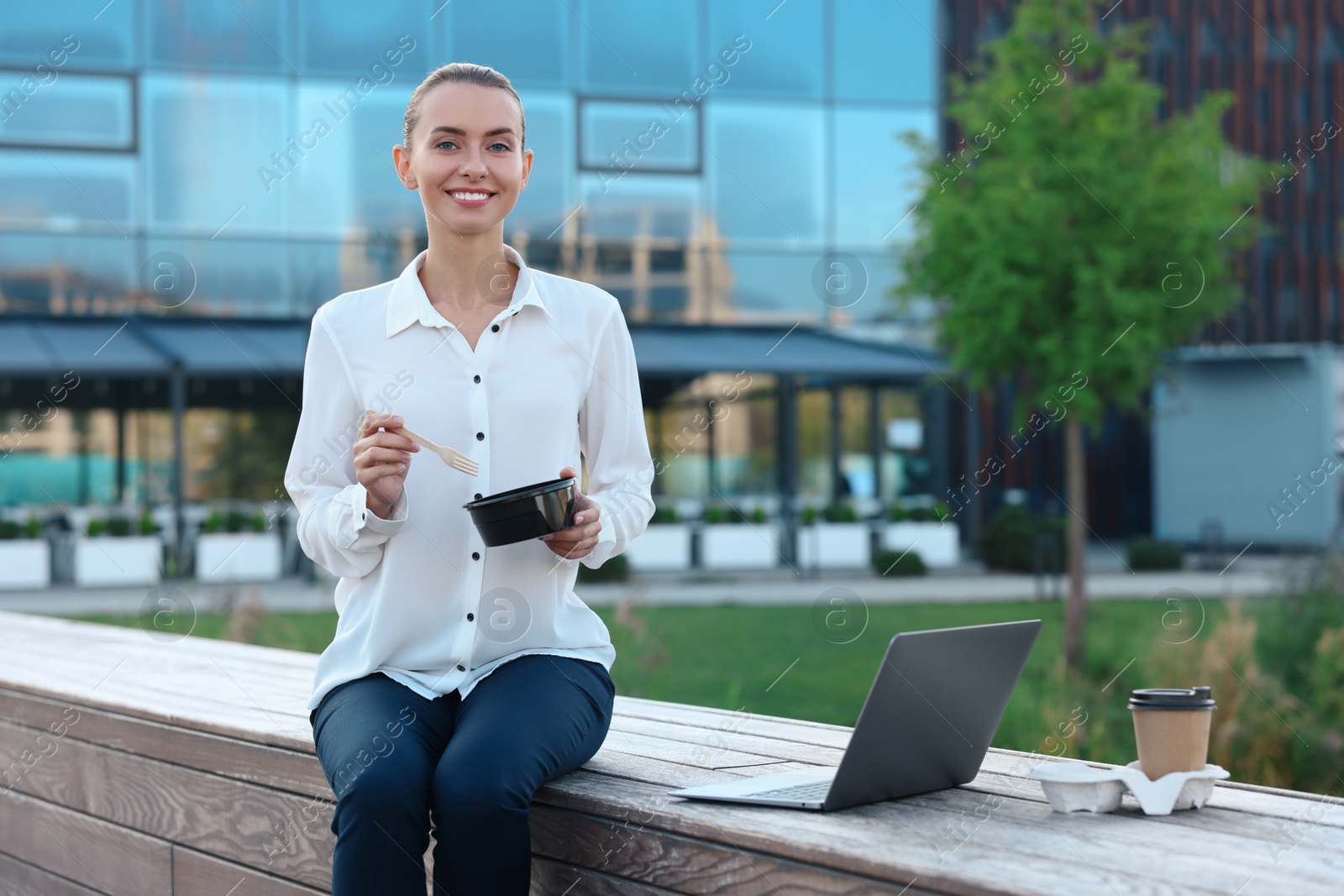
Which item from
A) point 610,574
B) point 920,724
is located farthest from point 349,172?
point 920,724

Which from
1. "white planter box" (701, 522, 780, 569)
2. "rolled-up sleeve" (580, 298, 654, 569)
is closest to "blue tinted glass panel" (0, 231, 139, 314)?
"white planter box" (701, 522, 780, 569)

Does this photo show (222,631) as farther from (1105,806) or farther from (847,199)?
(847,199)

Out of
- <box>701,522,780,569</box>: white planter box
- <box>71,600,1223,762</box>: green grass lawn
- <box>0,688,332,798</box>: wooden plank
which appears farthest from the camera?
<box>701,522,780,569</box>: white planter box

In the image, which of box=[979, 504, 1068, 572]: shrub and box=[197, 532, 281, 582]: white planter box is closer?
box=[197, 532, 281, 582]: white planter box

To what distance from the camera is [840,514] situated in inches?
715

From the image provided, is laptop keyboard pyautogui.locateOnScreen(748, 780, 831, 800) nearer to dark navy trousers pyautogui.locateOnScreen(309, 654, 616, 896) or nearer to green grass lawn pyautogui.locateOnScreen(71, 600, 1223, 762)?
dark navy trousers pyautogui.locateOnScreen(309, 654, 616, 896)

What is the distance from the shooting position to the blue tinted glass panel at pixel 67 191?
643 inches

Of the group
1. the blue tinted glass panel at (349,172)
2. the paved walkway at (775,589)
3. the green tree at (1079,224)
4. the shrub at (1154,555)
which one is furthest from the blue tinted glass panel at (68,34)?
the shrub at (1154,555)

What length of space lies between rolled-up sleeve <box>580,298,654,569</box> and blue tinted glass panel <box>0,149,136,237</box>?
15.4 m

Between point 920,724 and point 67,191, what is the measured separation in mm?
16762

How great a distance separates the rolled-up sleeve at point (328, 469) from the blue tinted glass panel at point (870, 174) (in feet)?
53.8

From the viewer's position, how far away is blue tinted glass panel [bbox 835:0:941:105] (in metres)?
18.5

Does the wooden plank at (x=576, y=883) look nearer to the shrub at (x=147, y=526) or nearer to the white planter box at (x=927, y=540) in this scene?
the shrub at (x=147, y=526)

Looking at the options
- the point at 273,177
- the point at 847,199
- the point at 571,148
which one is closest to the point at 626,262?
the point at 571,148
